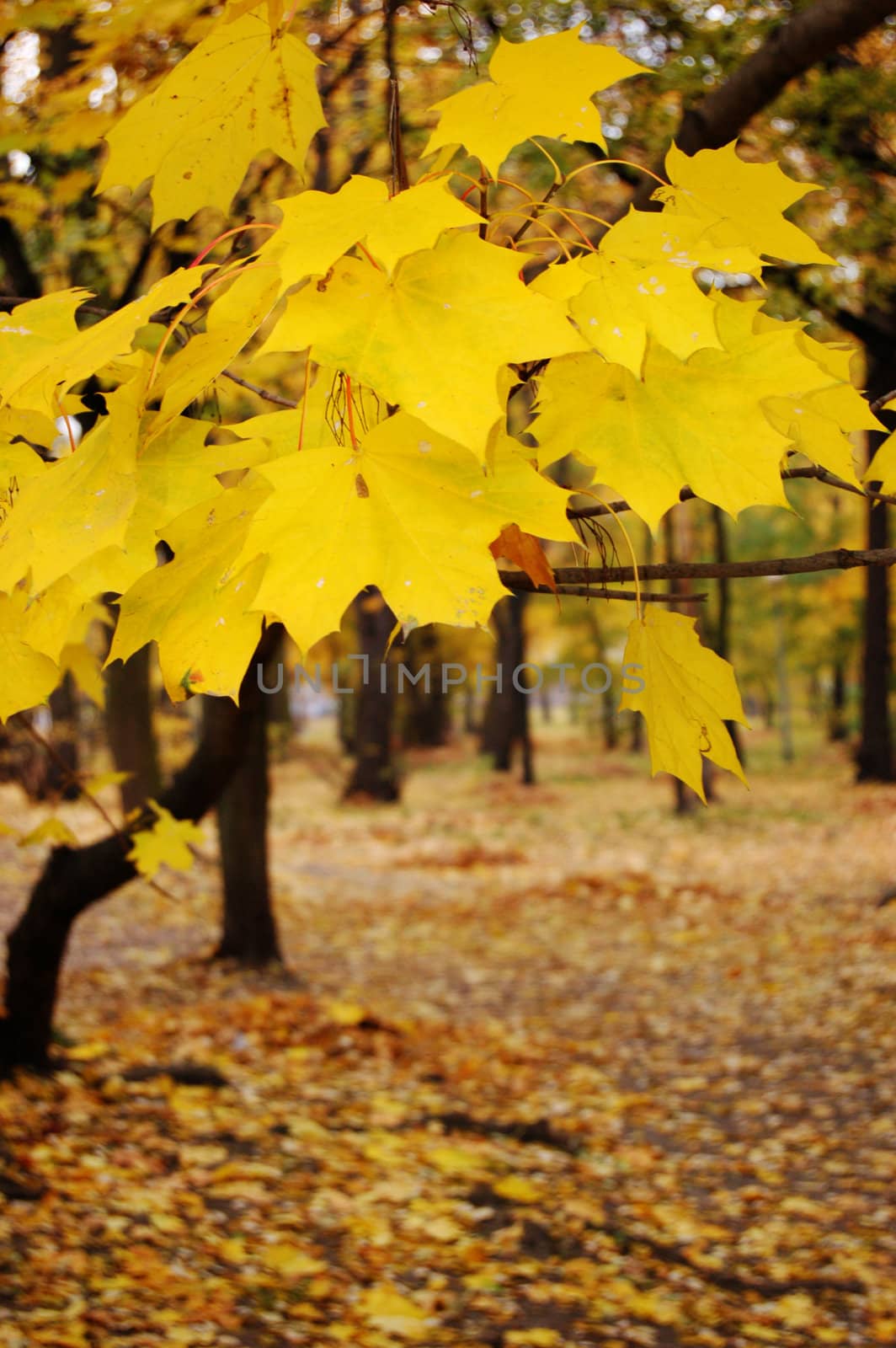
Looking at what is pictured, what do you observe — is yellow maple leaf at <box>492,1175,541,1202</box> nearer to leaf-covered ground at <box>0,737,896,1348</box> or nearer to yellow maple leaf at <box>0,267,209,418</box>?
leaf-covered ground at <box>0,737,896,1348</box>

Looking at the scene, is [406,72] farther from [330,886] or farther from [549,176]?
[330,886]

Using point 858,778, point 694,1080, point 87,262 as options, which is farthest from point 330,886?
point 858,778

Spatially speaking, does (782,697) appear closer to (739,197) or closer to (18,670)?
(739,197)

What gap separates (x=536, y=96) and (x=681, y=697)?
0.69 m

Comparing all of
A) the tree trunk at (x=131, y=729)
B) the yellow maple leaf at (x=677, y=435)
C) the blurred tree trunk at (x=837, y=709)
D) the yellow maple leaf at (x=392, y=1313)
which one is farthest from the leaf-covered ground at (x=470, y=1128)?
the blurred tree trunk at (x=837, y=709)

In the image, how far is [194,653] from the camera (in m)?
1.03

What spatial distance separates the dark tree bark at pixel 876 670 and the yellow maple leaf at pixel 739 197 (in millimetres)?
13808

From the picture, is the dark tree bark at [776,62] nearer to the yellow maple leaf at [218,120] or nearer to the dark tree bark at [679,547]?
the yellow maple leaf at [218,120]

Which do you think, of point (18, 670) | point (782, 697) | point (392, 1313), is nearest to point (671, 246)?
point (18, 670)

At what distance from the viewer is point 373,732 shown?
18.9m

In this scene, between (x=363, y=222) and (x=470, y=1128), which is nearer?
(x=363, y=222)

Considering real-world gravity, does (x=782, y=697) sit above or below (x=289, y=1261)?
above

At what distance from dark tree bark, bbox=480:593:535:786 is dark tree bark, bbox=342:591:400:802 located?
2294mm

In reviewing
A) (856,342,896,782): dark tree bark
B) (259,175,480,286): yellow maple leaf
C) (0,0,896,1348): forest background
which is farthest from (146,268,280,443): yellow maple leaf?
(856,342,896,782): dark tree bark
